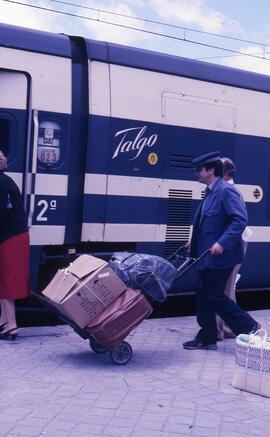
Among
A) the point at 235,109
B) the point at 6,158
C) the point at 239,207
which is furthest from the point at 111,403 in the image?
the point at 235,109

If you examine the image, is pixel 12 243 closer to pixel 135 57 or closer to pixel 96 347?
pixel 96 347

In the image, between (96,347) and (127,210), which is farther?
(127,210)

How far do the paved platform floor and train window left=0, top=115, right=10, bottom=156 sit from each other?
1.93 metres

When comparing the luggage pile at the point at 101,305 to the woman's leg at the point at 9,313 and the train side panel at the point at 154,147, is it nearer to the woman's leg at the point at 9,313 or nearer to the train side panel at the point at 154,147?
the woman's leg at the point at 9,313

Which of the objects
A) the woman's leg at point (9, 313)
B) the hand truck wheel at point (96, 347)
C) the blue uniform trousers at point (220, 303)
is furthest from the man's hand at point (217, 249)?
the woman's leg at point (9, 313)

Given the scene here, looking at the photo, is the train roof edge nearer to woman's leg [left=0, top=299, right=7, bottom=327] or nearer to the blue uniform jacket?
the blue uniform jacket

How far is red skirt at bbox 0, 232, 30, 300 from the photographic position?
701 cm

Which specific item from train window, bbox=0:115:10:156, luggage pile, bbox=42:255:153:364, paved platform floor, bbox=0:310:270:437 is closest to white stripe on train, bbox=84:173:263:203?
train window, bbox=0:115:10:156

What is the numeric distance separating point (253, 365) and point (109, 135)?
3447 mm

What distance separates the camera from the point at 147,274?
625 cm

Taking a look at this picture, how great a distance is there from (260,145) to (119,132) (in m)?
2.33

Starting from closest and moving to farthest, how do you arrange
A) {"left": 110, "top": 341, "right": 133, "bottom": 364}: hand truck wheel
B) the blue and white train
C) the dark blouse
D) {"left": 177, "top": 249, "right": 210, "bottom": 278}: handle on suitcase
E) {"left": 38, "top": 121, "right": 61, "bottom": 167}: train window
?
1. {"left": 110, "top": 341, "right": 133, "bottom": 364}: hand truck wheel
2. {"left": 177, "top": 249, "right": 210, "bottom": 278}: handle on suitcase
3. the dark blouse
4. the blue and white train
5. {"left": 38, "top": 121, "right": 61, "bottom": 167}: train window

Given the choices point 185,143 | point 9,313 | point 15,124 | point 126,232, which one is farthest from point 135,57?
point 9,313

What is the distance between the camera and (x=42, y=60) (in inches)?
301
